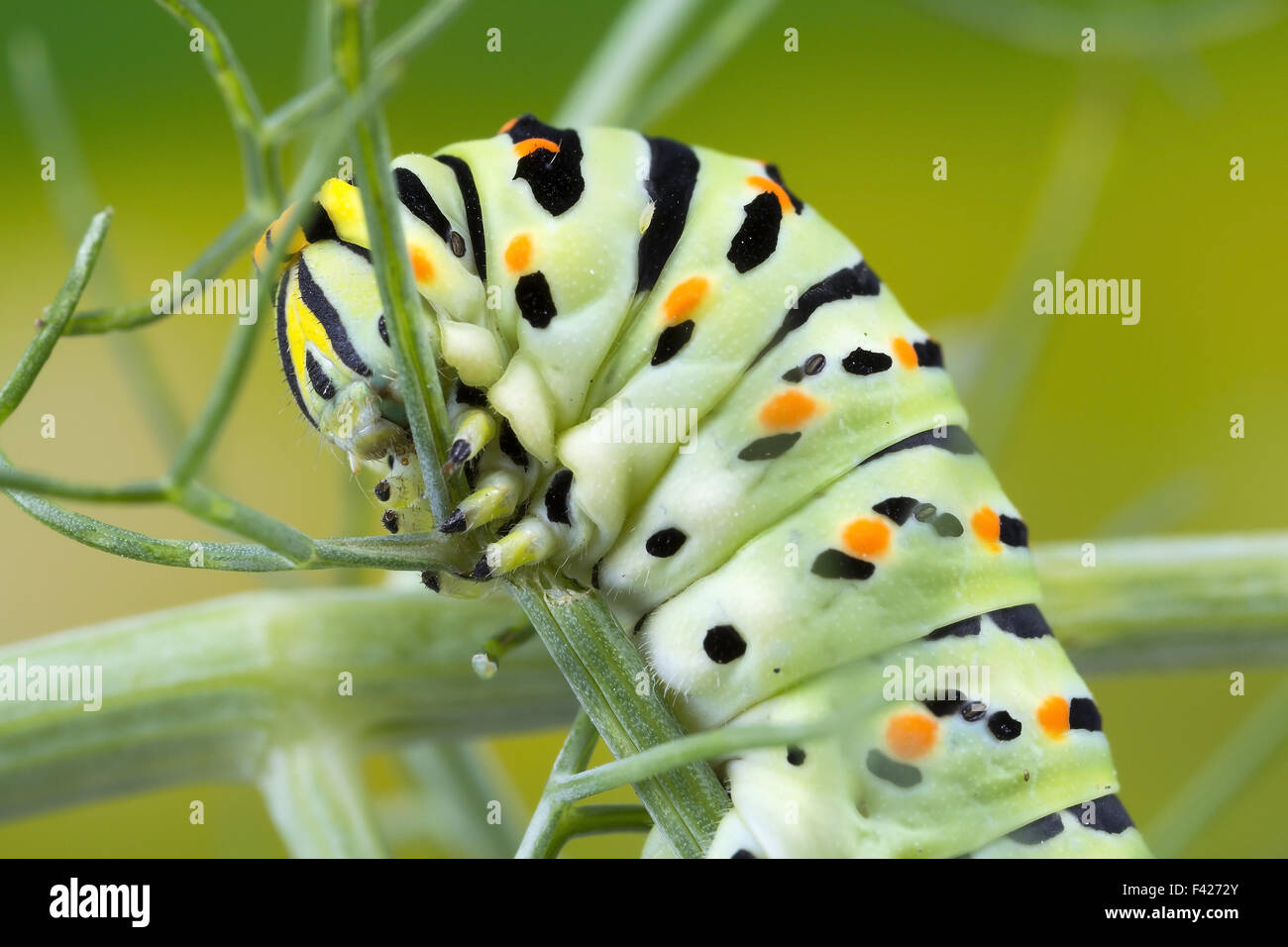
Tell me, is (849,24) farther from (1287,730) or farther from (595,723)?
(595,723)

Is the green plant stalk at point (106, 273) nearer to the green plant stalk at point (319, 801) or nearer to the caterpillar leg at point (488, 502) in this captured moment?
the green plant stalk at point (319, 801)

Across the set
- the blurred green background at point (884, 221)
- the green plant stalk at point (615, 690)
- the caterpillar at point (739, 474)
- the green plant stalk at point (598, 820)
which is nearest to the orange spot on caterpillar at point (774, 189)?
the caterpillar at point (739, 474)

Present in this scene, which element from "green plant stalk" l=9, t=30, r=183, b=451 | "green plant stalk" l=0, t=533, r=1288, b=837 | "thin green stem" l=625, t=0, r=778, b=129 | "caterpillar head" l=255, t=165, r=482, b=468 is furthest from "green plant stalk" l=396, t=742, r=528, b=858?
"thin green stem" l=625, t=0, r=778, b=129

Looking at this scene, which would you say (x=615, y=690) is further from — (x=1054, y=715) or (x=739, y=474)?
(x=1054, y=715)

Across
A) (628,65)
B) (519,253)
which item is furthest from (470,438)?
(628,65)

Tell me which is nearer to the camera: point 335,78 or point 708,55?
point 335,78

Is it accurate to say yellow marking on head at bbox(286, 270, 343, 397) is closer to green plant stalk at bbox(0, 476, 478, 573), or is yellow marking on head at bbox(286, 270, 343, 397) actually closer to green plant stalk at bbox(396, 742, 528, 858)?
green plant stalk at bbox(0, 476, 478, 573)

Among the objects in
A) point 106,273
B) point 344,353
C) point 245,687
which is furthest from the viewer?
point 106,273
